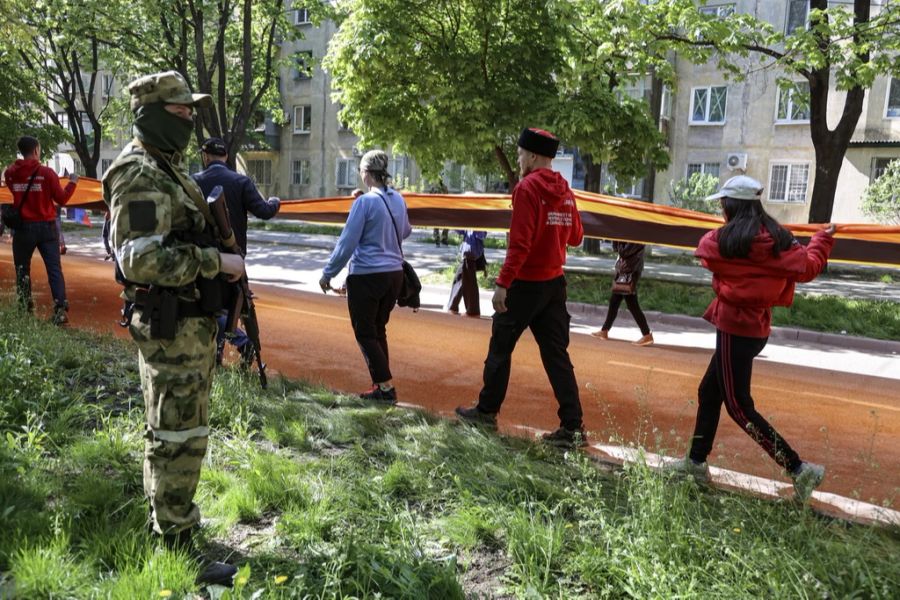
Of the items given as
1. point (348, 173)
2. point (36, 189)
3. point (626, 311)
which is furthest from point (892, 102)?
point (36, 189)

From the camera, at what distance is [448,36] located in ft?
45.9

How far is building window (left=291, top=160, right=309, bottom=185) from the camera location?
130ft

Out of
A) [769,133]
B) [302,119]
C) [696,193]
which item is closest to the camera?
[696,193]

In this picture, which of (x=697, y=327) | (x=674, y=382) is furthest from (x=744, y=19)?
(x=674, y=382)

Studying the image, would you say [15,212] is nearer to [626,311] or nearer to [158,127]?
[158,127]

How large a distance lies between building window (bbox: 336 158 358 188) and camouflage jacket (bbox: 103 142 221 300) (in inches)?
1386

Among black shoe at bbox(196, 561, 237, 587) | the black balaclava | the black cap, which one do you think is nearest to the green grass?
black shoe at bbox(196, 561, 237, 587)

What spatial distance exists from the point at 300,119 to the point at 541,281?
37338mm

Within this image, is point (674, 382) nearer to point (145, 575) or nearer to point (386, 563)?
point (386, 563)

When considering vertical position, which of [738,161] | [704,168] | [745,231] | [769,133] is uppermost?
[769,133]

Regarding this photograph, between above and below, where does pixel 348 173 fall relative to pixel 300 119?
below

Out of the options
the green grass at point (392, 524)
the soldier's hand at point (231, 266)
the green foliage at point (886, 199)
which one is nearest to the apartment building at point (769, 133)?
the green foliage at point (886, 199)

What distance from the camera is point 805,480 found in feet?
12.6

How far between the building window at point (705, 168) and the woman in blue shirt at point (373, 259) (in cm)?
2633
